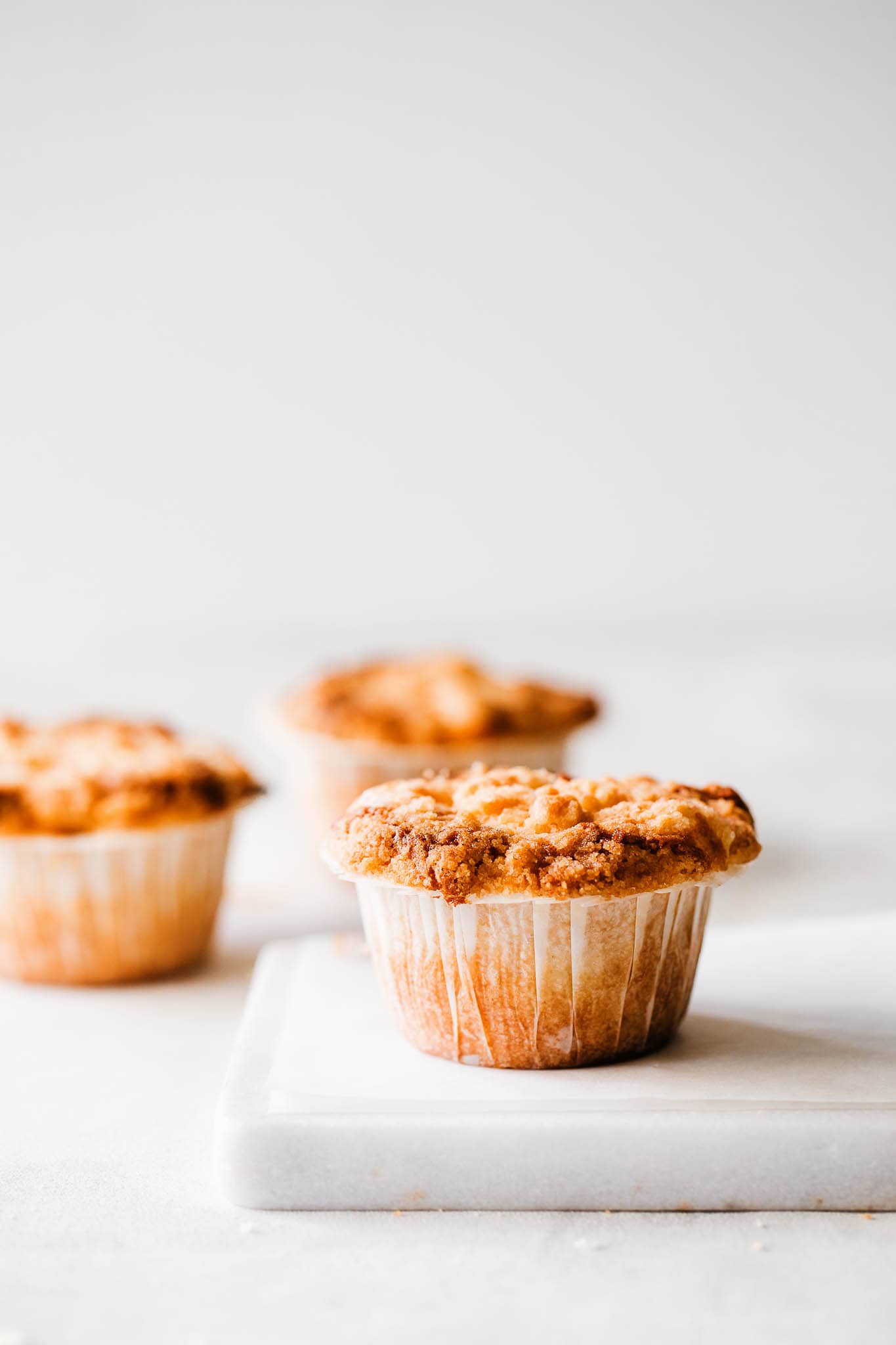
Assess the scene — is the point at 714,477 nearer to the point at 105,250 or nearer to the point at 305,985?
the point at 105,250

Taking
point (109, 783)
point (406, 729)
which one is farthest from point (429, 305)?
point (109, 783)

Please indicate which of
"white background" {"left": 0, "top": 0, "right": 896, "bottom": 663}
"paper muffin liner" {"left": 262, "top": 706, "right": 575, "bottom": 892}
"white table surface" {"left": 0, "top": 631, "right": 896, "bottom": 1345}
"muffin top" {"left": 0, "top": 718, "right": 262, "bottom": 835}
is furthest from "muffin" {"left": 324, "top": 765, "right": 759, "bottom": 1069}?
"white background" {"left": 0, "top": 0, "right": 896, "bottom": 663}

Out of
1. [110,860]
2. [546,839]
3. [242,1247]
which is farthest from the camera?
[110,860]

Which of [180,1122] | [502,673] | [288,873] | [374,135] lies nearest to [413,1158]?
[180,1122]

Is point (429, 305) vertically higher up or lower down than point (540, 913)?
higher up

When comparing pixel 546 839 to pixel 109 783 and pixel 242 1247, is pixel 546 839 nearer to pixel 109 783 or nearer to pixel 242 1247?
pixel 242 1247

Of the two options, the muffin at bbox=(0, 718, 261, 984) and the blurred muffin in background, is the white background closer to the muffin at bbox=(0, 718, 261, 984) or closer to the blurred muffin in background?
the blurred muffin in background

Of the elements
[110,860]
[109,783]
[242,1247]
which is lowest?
[242,1247]
